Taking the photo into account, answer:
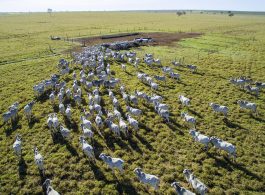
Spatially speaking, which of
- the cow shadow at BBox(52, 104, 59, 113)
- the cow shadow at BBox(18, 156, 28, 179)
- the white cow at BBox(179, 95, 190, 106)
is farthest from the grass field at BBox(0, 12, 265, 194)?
the white cow at BBox(179, 95, 190, 106)

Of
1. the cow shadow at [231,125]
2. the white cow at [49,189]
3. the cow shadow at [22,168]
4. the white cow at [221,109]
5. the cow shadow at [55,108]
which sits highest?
the white cow at [221,109]

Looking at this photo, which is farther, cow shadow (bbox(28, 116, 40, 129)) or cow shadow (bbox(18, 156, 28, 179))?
cow shadow (bbox(28, 116, 40, 129))

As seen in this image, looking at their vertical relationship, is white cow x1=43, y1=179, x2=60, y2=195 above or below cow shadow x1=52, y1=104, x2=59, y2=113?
below

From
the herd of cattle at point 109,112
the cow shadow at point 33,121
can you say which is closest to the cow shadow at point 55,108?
the herd of cattle at point 109,112

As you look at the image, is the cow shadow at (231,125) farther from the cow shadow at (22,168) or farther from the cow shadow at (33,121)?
the cow shadow at (33,121)

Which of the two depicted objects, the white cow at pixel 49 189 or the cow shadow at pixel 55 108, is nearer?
the white cow at pixel 49 189

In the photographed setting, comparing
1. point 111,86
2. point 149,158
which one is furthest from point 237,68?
point 149,158

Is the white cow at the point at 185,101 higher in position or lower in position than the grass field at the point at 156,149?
higher

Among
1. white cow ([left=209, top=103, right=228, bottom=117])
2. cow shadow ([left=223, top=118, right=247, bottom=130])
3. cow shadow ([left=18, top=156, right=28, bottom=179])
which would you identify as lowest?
cow shadow ([left=18, top=156, right=28, bottom=179])

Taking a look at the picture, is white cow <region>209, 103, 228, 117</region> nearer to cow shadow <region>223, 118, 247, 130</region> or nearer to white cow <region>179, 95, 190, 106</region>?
cow shadow <region>223, 118, 247, 130</region>

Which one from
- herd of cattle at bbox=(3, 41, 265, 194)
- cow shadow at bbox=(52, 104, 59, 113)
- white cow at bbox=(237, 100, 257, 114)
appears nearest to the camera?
herd of cattle at bbox=(3, 41, 265, 194)
